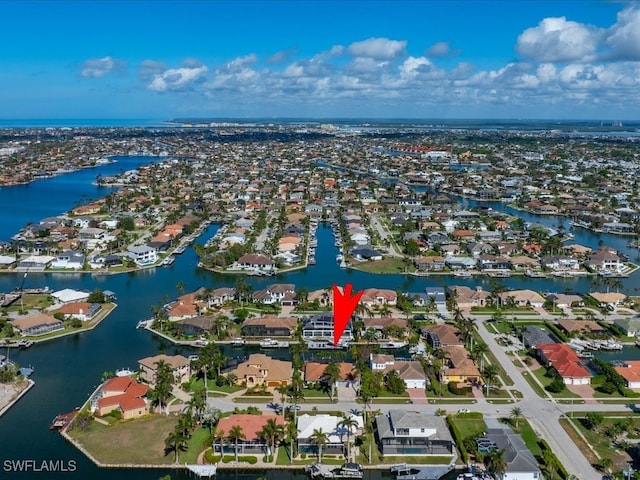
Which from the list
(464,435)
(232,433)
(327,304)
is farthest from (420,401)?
(327,304)

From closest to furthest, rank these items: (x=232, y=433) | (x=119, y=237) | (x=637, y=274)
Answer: (x=232, y=433), (x=637, y=274), (x=119, y=237)

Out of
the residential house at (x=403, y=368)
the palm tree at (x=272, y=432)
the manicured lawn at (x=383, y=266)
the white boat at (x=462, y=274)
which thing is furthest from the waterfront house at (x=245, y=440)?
the white boat at (x=462, y=274)

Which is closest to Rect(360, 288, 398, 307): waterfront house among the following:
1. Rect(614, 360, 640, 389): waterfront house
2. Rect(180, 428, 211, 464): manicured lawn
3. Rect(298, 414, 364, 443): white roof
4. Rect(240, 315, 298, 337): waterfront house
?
Rect(240, 315, 298, 337): waterfront house

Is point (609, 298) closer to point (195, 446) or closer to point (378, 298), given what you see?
point (378, 298)

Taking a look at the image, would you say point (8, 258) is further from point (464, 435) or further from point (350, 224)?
point (464, 435)

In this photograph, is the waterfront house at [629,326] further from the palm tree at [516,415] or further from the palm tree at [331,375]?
the palm tree at [331,375]

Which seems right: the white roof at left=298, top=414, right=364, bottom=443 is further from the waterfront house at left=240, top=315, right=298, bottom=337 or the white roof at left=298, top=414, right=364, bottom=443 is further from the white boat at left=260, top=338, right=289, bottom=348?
the waterfront house at left=240, top=315, right=298, bottom=337
